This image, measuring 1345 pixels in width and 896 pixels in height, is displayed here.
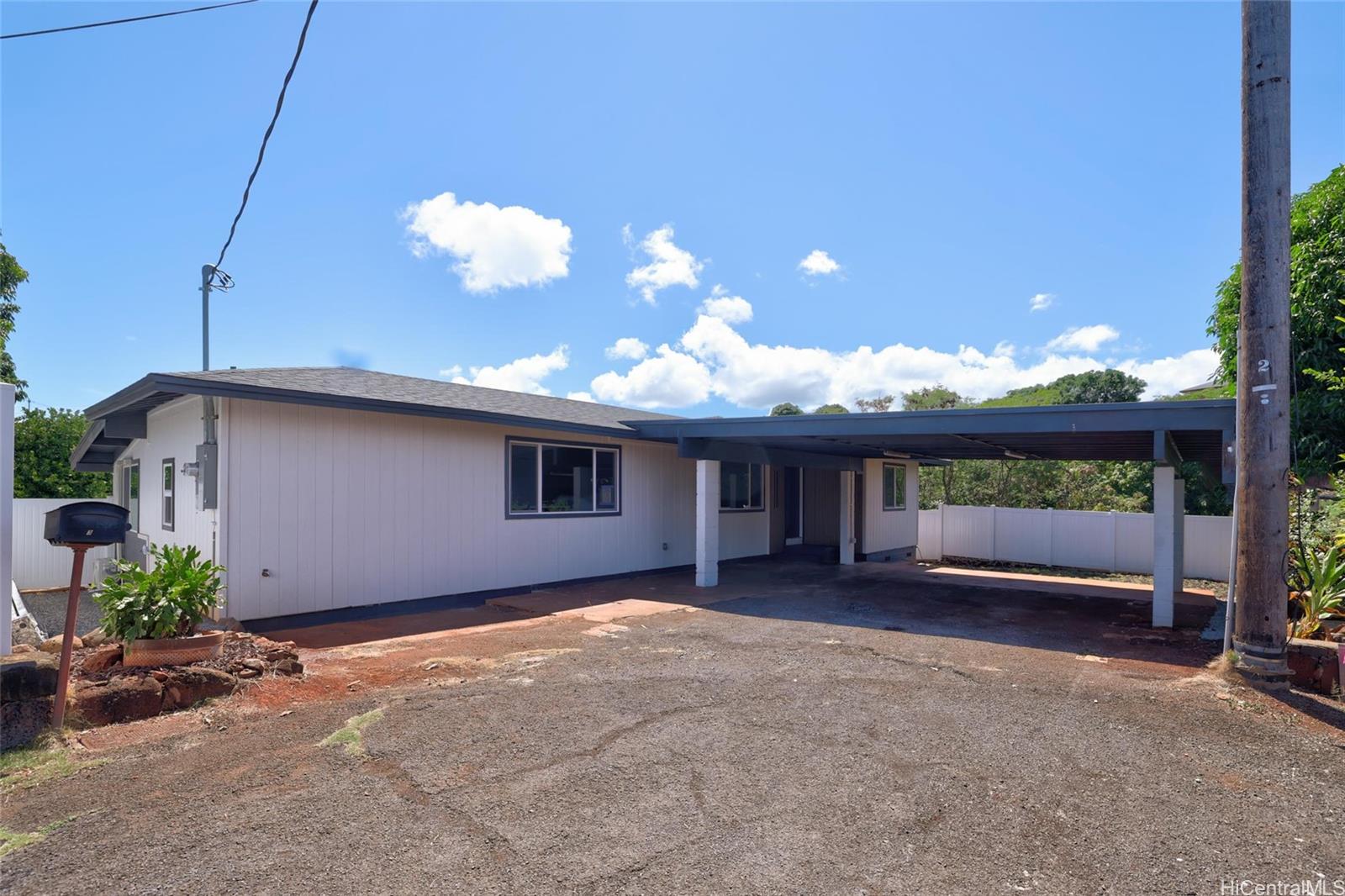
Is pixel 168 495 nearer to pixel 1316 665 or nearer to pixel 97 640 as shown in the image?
pixel 97 640

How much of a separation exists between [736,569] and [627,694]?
27.6ft

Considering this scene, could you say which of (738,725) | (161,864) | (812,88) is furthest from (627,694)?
(812,88)

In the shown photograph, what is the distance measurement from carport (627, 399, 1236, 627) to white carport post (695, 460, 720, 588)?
16mm

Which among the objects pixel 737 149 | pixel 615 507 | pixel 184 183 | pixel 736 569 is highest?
Result: pixel 737 149

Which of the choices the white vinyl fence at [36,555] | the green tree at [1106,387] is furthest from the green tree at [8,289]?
the green tree at [1106,387]

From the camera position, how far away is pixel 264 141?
21.6 ft

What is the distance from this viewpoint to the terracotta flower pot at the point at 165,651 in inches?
195

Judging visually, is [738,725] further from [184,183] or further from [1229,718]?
[184,183]

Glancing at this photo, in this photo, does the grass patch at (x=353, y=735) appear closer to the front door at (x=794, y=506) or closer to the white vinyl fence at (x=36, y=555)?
the white vinyl fence at (x=36, y=555)

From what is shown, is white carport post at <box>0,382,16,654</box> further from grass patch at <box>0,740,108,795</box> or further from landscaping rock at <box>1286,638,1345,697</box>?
landscaping rock at <box>1286,638,1345,697</box>

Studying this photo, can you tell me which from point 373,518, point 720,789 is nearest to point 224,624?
point 373,518

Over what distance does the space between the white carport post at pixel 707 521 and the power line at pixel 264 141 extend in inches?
264

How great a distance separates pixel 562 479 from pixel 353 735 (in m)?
6.51

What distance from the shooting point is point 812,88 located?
30.2ft
